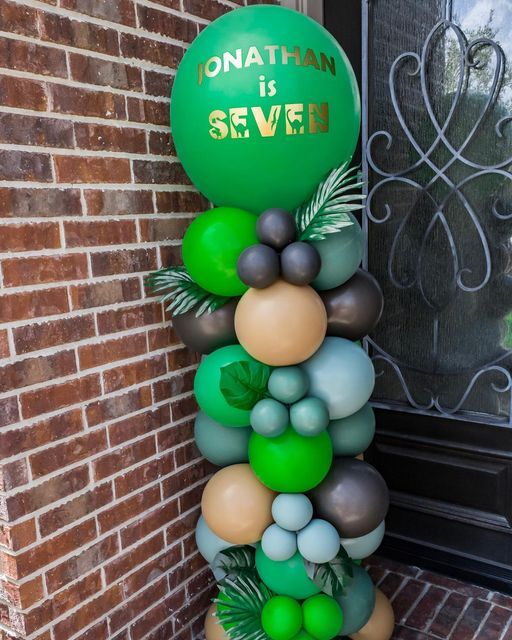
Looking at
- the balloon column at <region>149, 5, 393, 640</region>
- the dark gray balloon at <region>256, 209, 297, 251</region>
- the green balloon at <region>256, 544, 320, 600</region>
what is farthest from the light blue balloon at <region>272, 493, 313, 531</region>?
the dark gray balloon at <region>256, 209, 297, 251</region>

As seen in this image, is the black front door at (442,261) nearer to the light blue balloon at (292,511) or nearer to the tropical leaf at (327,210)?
the tropical leaf at (327,210)

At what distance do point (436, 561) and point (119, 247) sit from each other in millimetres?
1662

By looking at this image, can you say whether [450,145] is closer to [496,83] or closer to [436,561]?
[496,83]

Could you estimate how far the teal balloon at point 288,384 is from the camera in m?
1.37

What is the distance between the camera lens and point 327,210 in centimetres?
138

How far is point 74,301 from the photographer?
1427mm

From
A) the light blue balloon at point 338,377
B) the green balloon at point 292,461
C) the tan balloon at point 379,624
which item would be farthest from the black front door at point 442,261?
the green balloon at point 292,461

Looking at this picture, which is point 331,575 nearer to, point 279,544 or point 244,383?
point 279,544

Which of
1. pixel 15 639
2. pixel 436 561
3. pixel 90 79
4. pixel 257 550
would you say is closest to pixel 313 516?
pixel 257 550

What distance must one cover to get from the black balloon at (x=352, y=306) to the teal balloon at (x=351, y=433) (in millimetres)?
241

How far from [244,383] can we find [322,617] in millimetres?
633

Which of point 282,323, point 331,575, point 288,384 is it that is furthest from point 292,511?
point 282,323

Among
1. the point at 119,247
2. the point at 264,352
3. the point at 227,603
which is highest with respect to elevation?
the point at 119,247

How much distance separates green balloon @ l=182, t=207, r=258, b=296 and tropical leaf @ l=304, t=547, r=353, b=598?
2.39 ft
